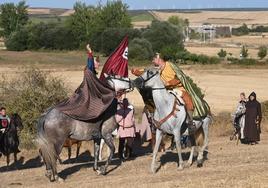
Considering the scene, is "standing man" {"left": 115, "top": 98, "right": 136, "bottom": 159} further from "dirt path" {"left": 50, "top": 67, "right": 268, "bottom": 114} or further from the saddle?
"dirt path" {"left": 50, "top": 67, "right": 268, "bottom": 114}

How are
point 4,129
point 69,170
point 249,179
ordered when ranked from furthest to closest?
point 4,129, point 69,170, point 249,179

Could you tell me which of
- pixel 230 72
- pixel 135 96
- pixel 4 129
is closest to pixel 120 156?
pixel 4 129

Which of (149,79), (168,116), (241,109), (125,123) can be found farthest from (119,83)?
(241,109)

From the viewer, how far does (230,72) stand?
208 feet

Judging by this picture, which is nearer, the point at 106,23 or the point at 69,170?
the point at 69,170

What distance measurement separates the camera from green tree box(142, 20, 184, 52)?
8538cm

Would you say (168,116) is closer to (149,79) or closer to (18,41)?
(149,79)

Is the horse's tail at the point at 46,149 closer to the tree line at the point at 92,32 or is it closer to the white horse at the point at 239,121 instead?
the white horse at the point at 239,121

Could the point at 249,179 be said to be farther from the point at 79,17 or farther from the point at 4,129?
the point at 79,17

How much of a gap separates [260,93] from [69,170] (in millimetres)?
30196

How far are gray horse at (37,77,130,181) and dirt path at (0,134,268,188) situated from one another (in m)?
0.58

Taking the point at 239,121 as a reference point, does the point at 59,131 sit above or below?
above

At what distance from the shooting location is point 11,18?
391 feet

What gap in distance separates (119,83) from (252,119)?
21.2 ft
